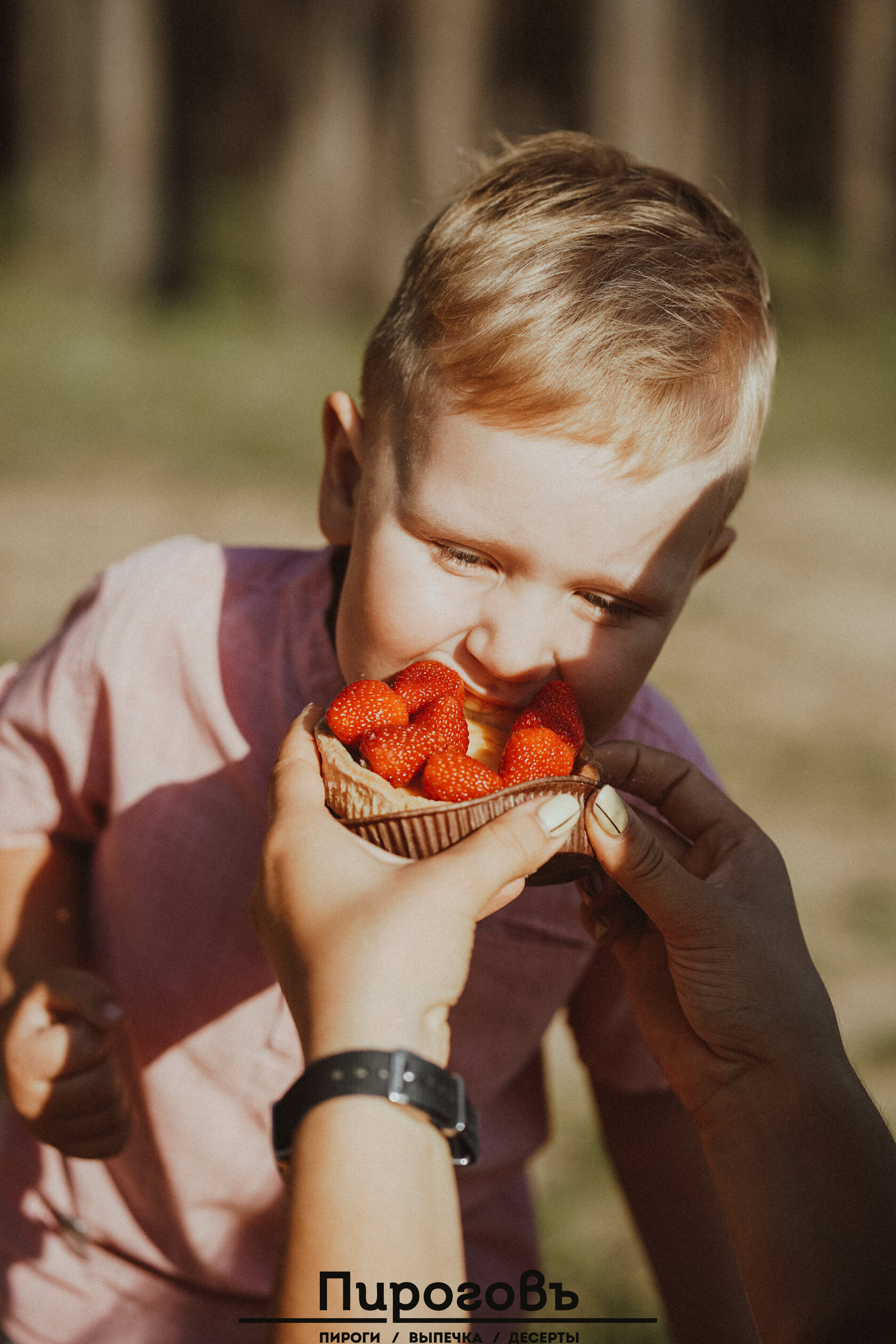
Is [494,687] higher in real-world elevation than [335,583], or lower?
lower

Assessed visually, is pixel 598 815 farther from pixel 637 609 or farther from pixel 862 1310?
pixel 862 1310

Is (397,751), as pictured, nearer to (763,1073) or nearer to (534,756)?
(534,756)

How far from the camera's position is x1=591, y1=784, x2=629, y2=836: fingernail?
163 centimetres

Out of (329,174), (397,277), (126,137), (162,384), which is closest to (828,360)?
(397,277)

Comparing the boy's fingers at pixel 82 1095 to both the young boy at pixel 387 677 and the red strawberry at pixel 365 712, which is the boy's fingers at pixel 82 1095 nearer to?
the young boy at pixel 387 677

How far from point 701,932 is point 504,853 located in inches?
15.7

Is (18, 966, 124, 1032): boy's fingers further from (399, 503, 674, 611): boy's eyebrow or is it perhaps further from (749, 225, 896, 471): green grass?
(749, 225, 896, 471): green grass

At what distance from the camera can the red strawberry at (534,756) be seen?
1637mm

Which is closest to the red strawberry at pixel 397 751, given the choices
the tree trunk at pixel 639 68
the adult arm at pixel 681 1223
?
the adult arm at pixel 681 1223

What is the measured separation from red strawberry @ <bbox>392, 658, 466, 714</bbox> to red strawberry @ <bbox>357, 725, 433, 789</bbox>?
0.06 m

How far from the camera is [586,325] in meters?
1.74

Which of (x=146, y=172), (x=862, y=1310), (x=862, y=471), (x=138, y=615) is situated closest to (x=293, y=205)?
(x=146, y=172)

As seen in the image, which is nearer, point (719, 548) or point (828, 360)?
point (719, 548)

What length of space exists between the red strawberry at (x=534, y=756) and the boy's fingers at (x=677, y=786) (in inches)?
9.7
